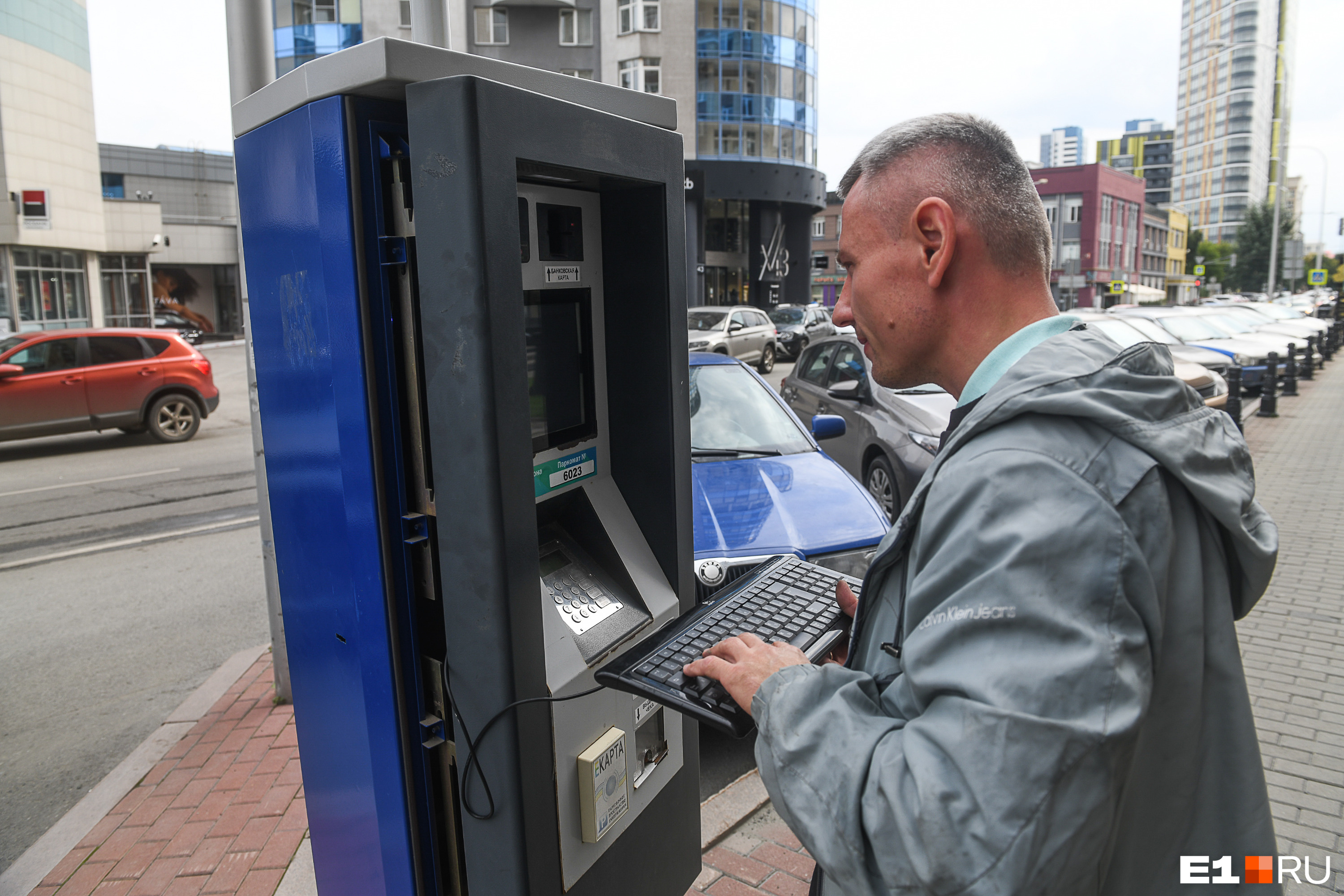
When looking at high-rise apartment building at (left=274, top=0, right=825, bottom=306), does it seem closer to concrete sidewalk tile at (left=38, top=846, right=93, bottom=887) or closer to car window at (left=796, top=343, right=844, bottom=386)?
car window at (left=796, top=343, right=844, bottom=386)

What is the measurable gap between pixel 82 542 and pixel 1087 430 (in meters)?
8.45

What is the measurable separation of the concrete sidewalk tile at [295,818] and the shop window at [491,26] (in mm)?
35107

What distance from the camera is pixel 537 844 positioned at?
6.24 ft

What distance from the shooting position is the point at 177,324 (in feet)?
119

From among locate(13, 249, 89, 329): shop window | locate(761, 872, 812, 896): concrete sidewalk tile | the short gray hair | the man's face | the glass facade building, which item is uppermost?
the glass facade building

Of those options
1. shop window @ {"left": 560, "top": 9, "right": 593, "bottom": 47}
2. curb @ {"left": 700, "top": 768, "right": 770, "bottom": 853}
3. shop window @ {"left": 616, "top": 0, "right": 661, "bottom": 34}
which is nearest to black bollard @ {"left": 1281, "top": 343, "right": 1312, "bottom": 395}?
curb @ {"left": 700, "top": 768, "right": 770, "bottom": 853}

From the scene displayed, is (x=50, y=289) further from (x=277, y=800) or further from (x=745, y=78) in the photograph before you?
(x=277, y=800)

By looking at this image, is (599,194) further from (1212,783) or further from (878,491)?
(878,491)

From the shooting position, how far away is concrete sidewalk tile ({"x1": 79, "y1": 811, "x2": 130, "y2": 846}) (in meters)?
3.22

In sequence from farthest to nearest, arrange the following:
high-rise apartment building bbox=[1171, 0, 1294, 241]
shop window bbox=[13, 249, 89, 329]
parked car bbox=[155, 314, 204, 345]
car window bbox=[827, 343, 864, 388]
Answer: high-rise apartment building bbox=[1171, 0, 1294, 241] → parked car bbox=[155, 314, 204, 345] → shop window bbox=[13, 249, 89, 329] → car window bbox=[827, 343, 864, 388]

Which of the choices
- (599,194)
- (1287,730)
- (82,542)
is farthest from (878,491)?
(82,542)

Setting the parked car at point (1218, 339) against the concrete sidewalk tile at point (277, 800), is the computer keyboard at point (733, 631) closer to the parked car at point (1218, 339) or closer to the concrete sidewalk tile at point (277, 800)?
the concrete sidewalk tile at point (277, 800)

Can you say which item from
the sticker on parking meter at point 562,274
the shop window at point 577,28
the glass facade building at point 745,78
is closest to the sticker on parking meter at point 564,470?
the sticker on parking meter at point 562,274

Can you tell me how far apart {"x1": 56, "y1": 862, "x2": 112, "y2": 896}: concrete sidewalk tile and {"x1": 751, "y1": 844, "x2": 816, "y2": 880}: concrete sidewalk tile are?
2220 millimetres
